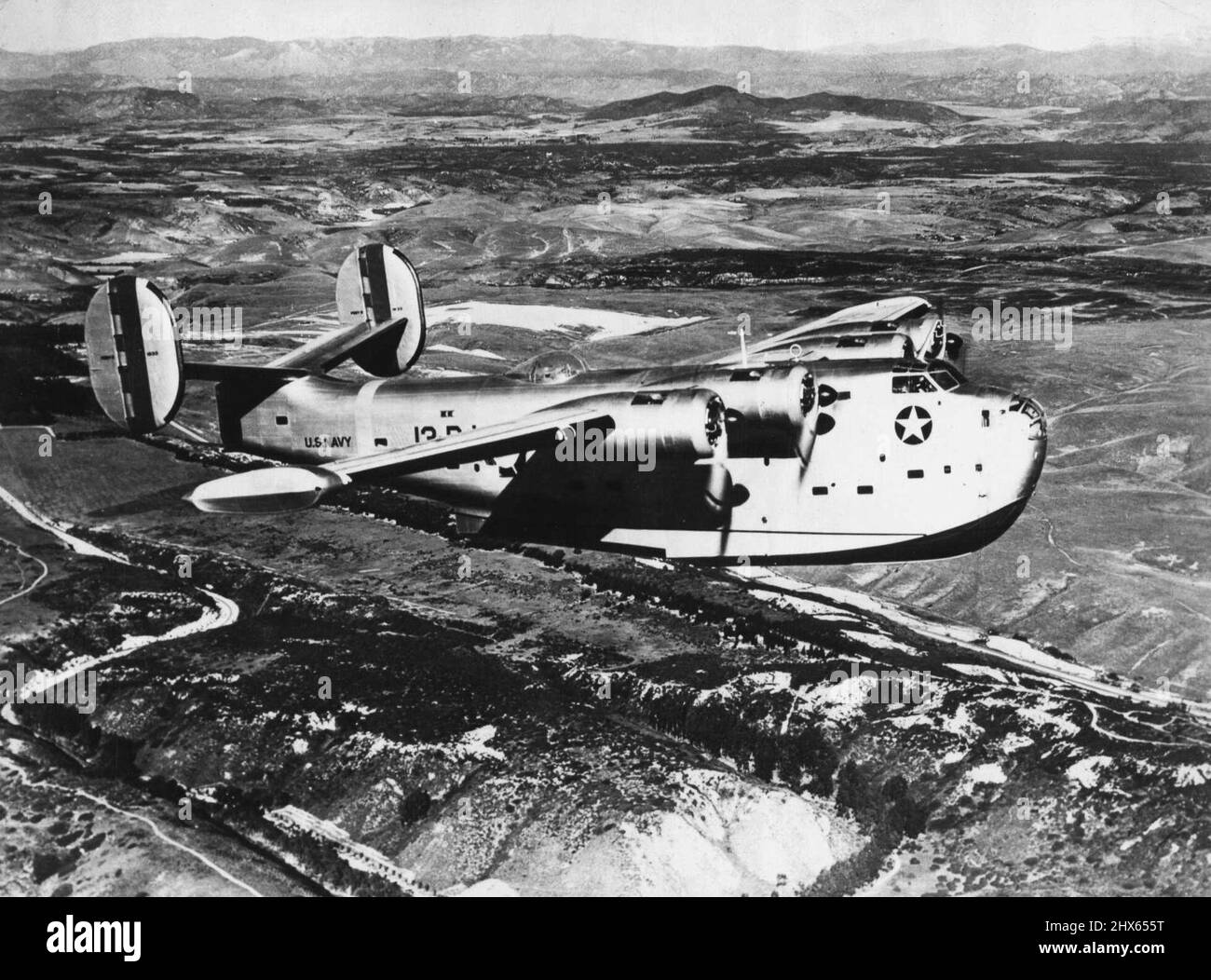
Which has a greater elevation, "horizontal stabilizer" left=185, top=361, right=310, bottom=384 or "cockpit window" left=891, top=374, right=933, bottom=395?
"cockpit window" left=891, top=374, right=933, bottom=395

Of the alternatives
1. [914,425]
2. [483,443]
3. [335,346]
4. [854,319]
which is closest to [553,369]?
[483,443]

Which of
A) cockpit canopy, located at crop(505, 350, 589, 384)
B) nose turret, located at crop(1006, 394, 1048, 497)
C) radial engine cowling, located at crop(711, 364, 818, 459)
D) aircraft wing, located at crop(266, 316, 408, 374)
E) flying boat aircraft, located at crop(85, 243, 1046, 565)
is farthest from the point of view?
aircraft wing, located at crop(266, 316, 408, 374)

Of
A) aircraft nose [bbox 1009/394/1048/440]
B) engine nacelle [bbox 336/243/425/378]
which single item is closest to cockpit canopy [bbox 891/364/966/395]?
aircraft nose [bbox 1009/394/1048/440]

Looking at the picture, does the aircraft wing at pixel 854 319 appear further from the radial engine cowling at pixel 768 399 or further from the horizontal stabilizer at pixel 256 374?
the horizontal stabilizer at pixel 256 374

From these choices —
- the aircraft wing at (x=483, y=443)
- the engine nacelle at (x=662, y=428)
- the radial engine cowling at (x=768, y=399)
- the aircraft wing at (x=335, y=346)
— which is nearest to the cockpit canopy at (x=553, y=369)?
the aircraft wing at (x=483, y=443)

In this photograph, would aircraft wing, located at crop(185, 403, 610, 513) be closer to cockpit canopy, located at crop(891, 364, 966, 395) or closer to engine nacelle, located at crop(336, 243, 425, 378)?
cockpit canopy, located at crop(891, 364, 966, 395)

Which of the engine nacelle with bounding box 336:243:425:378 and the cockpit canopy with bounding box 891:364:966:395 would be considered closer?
the cockpit canopy with bounding box 891:364:966:395

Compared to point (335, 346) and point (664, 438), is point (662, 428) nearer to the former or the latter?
point (664, 438)
